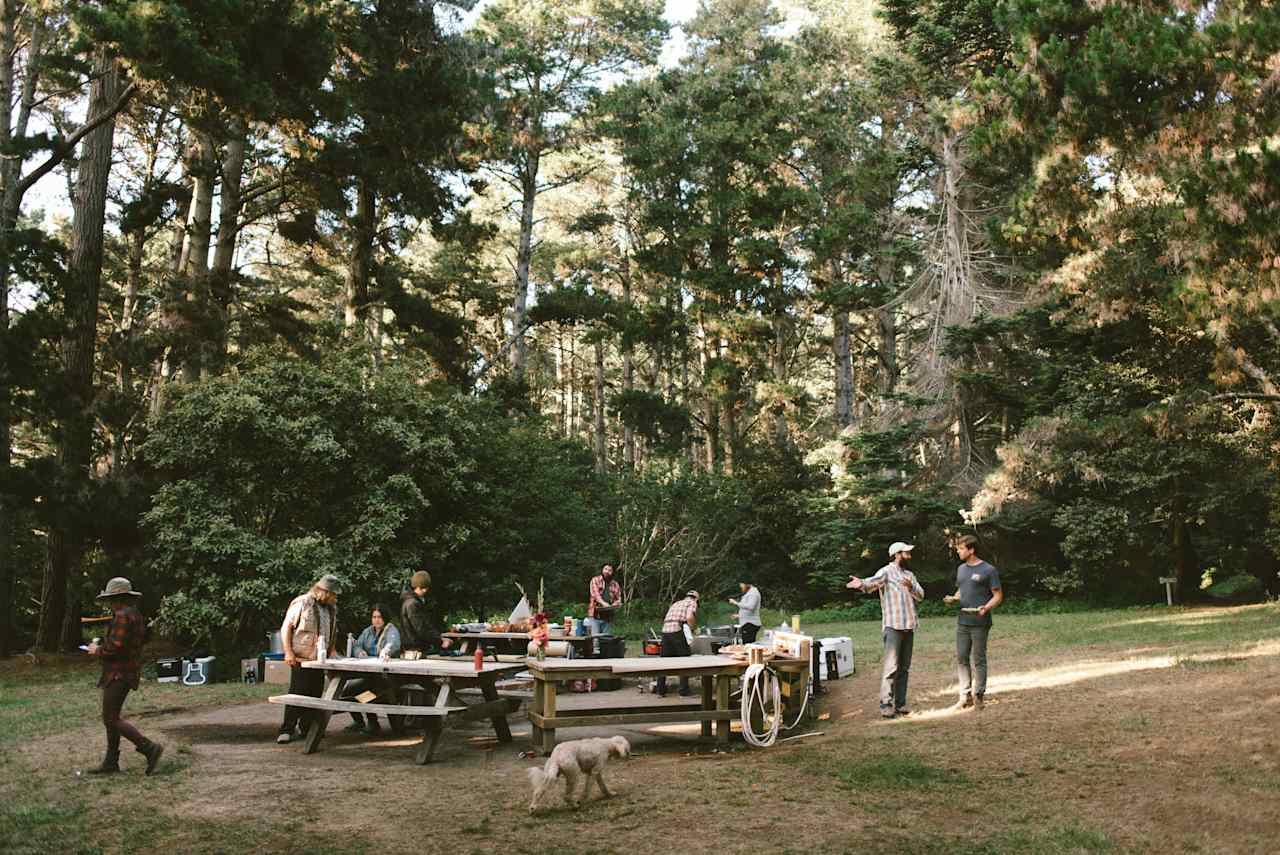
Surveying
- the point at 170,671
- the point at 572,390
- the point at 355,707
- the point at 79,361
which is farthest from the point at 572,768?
the point at 572,390

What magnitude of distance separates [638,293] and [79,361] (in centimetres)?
2302

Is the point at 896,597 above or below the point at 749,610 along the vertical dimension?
above

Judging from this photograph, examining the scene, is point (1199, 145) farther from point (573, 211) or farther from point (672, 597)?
point (573, 211)

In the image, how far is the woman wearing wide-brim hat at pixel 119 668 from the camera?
719cm

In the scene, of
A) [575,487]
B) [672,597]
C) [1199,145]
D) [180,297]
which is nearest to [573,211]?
[575,487]

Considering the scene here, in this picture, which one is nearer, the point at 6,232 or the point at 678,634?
the point at 678,634

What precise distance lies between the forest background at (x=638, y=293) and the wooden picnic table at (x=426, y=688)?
20.2 ft

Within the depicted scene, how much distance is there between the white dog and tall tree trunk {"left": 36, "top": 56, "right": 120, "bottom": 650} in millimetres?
12642

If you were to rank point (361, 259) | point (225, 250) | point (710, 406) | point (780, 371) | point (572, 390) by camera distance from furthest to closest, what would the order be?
point (572, 390)
point (780, 371)
point (710, 406)
point (361, 259)
point (225, 250)

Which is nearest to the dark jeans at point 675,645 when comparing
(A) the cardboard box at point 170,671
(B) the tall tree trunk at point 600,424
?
(A) the cardboard box at point 170,671

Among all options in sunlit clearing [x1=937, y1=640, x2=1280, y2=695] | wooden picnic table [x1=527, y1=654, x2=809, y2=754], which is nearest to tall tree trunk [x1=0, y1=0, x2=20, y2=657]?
wooden picnic table [x1=527, y1=654, x2=809, y2=754]

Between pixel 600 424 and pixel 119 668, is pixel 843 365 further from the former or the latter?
pixel 119 668

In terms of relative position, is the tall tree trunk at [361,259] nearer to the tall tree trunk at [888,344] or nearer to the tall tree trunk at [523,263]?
the tall tree trunk at [523,263]

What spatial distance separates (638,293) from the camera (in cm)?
3775
